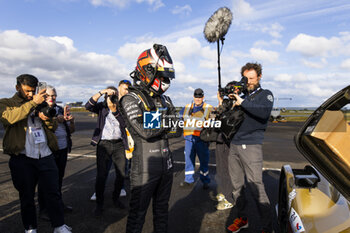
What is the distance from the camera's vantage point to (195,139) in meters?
4.96

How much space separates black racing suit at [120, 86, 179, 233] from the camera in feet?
6.49

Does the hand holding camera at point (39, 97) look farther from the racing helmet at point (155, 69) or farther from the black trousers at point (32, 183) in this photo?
the racing helmet at point (155, 69)

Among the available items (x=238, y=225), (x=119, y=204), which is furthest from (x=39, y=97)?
(x=238, y=225)

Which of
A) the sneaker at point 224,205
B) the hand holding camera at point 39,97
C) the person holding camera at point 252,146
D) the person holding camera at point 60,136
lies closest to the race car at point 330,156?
the person holding camera at point 252,146

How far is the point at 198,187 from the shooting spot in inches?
189

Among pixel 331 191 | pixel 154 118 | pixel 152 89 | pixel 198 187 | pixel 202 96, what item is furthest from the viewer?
pixel 202 96

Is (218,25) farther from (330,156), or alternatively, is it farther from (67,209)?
(67,209)

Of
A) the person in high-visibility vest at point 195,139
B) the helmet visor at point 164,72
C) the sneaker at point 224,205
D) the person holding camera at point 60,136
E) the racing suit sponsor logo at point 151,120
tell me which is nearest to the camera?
the racing suit sponsor logo at point 151,120

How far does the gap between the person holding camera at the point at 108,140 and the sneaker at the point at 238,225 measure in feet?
5.93

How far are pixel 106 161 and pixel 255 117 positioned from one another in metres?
2.40

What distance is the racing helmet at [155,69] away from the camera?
6.99 feet

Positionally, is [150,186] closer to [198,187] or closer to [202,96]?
[198,187]

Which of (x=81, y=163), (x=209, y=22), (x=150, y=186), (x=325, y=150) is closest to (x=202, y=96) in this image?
(x=209, y=22)

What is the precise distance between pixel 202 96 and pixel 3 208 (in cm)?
431
